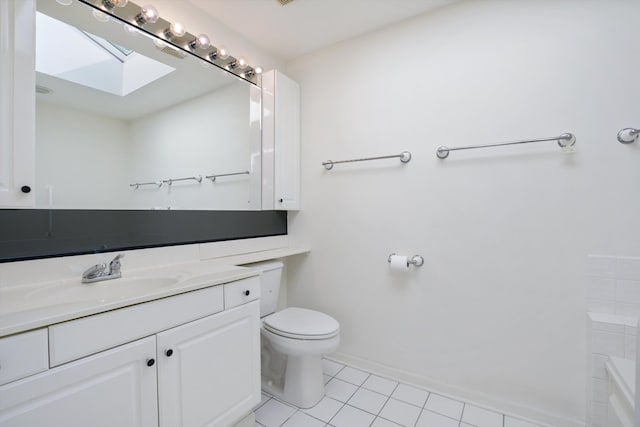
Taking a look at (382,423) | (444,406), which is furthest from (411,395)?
(382,423)

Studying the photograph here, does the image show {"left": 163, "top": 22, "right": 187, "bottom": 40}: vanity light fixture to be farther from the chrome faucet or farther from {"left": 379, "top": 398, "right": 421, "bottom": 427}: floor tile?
{"left": 379, "top": 398, "right": 421, "bottom": 427}: floor tile

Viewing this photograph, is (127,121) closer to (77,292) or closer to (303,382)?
(77,292)

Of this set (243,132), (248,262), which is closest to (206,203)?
(248,262)

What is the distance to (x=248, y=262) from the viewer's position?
1.78 m

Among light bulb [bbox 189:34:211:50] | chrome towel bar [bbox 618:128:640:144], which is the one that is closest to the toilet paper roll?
chrome towel bar [bbox 618:128:640:144]

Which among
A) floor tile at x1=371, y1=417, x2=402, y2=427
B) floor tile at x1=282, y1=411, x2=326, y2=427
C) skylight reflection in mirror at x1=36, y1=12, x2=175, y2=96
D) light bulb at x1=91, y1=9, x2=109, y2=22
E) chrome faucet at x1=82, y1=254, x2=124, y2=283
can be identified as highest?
light bulb at x1=91, y1=9, x2=109, y2=22

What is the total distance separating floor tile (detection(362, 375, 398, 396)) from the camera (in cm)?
177

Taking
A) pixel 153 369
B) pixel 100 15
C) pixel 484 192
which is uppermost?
pixel 100 15

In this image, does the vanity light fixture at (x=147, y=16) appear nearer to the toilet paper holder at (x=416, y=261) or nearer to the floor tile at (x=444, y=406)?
the toilet paper holder at (x=416, y=261)

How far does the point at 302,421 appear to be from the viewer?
1.50 m

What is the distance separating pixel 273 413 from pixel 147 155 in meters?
1.59

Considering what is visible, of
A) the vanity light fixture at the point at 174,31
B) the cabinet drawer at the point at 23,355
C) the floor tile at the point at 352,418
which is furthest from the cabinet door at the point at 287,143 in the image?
the cabinet drawer at the point at 23,355

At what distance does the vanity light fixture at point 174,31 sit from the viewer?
1536 millimetres

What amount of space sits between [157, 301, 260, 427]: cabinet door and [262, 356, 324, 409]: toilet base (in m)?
0.29
